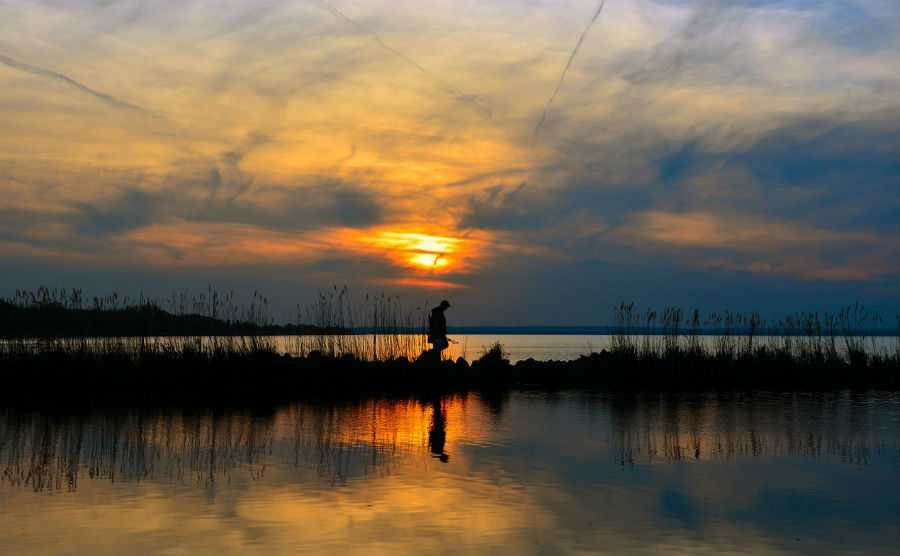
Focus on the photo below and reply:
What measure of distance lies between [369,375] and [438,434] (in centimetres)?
642

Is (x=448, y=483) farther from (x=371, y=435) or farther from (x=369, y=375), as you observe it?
(x=369, y=375)

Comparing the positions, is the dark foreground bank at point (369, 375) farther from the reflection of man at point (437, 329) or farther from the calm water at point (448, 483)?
the calm water at point (448, 483)

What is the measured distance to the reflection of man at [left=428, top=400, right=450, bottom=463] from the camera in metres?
9.88

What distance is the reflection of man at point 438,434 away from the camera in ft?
32.4

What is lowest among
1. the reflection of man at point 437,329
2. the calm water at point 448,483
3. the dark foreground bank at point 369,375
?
the calm water at point 448,483

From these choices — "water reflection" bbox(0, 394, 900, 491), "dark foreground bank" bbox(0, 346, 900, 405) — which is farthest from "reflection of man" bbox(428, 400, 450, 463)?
"dark foreground bank" bbox(0, 346, 900, 405)

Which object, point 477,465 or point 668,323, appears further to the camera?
point 668,323

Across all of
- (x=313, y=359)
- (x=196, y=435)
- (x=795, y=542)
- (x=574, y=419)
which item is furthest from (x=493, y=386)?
(x=795, y=542)

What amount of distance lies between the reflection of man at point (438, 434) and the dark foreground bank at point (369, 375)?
3.13m

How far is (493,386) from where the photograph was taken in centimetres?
1902

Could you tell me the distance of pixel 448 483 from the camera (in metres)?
8.16

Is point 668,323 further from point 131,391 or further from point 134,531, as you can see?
point 134,531

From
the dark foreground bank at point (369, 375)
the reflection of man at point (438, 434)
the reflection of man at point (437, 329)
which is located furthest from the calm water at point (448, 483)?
the reflection of man at point (437, 329)

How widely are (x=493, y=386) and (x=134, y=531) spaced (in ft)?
42.9
